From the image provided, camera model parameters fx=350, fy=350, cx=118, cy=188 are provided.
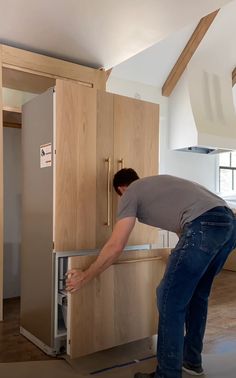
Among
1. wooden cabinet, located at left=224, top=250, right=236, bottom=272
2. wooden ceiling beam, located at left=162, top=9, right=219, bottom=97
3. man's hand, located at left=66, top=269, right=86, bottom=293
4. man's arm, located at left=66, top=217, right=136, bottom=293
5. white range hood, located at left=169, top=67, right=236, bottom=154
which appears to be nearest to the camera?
man's arm, located at left=66, top=217, right=136, bottom=293

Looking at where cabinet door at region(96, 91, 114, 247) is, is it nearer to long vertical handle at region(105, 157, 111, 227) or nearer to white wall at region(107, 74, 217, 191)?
long vertical handle at region(105, 157, 111, 227)

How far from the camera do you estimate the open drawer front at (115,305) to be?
6.66 ft

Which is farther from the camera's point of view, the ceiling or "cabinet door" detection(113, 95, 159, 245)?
"cabinet door" detection(113, 95, 159, 245)

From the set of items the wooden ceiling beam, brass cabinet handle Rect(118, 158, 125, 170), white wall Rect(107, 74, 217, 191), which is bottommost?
brass cabinet handle Rect(118, 158, 125, 170)

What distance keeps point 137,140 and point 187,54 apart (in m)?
3.42

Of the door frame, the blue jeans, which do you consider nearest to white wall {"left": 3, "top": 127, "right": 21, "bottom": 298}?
the door frame

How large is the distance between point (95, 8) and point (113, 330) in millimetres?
2135

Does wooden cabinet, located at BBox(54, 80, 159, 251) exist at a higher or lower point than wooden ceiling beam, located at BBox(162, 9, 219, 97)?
lower

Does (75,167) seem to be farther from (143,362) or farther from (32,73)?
(143,362)

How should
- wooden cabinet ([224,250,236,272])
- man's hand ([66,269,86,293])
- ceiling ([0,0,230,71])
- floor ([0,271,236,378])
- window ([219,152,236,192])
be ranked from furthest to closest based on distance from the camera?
window ([219,152,236,192]) → wooden cabinet ([224,250,236,272]) → ceiling ([0,0,230,71]) → floor ([0,271,236,378]) → man's hand ([66,269,86,293])

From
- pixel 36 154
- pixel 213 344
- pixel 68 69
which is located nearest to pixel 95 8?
pixel 68 69

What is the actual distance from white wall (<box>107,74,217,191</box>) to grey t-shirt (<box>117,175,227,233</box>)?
3595 millimetres

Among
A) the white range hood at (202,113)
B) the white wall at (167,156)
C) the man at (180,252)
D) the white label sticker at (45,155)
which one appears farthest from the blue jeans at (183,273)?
the white wall at (167,156)

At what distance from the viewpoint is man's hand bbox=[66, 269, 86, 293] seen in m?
1.97
